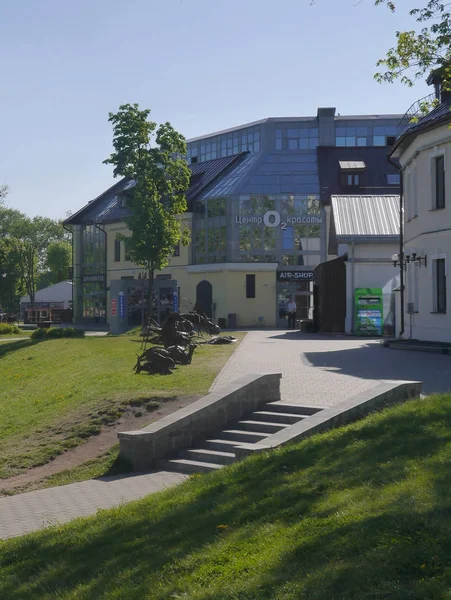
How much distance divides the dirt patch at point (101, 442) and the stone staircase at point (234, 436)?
155 centimetres

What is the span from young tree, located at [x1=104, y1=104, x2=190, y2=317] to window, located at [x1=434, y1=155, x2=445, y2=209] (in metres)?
16.3

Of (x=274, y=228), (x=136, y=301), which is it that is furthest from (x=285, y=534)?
(x=274, y=228)

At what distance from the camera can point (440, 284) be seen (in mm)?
27625

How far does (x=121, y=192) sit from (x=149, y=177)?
1056 inches

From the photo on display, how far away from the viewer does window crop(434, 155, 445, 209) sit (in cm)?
2738

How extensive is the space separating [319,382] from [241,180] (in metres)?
41.0

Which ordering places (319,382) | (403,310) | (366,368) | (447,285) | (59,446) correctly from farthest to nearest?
1. (403,310)
2. (447,285)
3. (366,368)
4. (319,382)
5. (59,446)

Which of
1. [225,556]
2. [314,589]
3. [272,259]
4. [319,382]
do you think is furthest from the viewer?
[272,259]

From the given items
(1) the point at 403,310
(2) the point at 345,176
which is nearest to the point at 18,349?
(1) the point at 403,310

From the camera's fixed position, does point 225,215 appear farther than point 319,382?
Yes

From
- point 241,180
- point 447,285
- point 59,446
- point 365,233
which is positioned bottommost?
point 59,446

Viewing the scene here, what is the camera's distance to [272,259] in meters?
56.2

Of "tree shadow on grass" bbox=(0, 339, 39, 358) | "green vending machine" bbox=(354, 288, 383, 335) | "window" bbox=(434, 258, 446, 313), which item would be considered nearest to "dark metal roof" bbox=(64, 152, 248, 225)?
"tree shadow on grass" bbox=(0, 339, 39, 358)

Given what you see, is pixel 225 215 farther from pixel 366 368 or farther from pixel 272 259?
pixel 366 368
